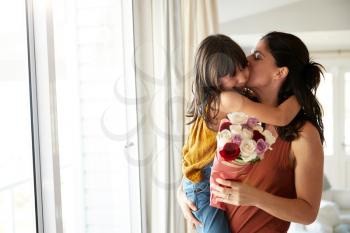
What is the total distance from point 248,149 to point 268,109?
0.66 feet

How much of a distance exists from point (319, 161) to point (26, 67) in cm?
123

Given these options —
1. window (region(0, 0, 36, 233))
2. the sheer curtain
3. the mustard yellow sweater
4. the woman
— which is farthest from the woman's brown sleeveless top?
the sheer curtain

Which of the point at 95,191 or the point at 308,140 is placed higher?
the point at 308,140

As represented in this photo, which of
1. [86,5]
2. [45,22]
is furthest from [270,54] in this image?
[86,5]

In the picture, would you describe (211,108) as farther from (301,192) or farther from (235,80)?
(301,192)

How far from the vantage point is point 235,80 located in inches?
56.7

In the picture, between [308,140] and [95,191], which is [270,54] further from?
[95,191]

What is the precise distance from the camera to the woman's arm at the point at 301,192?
1205mm

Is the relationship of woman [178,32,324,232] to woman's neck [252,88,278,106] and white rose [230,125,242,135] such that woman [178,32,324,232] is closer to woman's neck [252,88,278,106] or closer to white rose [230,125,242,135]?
woman's neck [252,88,278,106]

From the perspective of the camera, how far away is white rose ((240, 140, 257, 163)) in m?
1.19

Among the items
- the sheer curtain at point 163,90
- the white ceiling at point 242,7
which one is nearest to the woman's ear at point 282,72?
the sheer curtain at point 163,90

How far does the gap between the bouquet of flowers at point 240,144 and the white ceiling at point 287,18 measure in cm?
284

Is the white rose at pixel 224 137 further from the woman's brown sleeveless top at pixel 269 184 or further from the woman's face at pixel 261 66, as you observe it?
the woman's face at pixel 261 66

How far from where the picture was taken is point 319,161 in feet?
3.99
